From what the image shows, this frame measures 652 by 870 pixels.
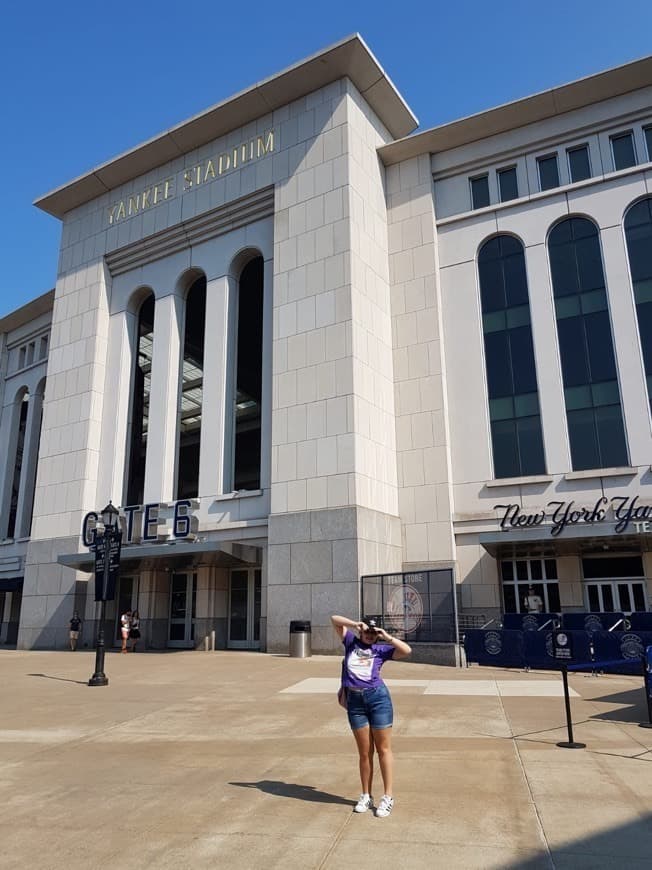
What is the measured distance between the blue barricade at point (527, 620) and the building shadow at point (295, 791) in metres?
16.5

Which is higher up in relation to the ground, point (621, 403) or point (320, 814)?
point (621, 403)

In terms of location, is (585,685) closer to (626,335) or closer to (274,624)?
(274,624)

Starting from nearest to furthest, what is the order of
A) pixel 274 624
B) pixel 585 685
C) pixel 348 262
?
pixel 585 685 < pixel 274 624 < pixel 348 262

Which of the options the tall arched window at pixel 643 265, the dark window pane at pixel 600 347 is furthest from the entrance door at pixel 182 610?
the tall arched window at pixel 643 265

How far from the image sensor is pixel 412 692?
14234mm

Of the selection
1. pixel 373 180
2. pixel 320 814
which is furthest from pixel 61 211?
pixel 320 814

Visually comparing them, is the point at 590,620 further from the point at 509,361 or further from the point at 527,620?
the point at 509,361

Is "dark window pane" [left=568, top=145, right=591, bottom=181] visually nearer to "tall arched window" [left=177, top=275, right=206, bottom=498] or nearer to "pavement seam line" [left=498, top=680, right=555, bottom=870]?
"tall arched window" [left=177, top=275, right=206, bottom=498]

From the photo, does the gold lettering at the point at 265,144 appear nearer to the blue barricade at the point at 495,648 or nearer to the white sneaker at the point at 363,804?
the blue barricade at the point at 495,648

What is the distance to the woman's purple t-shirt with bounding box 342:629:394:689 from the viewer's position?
6352 millimetres

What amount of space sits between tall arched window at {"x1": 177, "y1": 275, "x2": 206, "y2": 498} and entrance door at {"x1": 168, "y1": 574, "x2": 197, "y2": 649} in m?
4.69

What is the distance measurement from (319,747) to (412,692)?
5632 mm

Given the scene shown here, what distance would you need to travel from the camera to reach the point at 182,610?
29.4 meters

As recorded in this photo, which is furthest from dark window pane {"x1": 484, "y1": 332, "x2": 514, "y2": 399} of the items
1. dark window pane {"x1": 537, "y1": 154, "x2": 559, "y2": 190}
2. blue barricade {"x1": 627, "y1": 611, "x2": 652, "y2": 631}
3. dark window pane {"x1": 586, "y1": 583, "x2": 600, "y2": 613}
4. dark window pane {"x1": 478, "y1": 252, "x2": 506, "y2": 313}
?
blue barricade {"x1": 627, "y1": 611, "x2": 652, "y2": 631}
